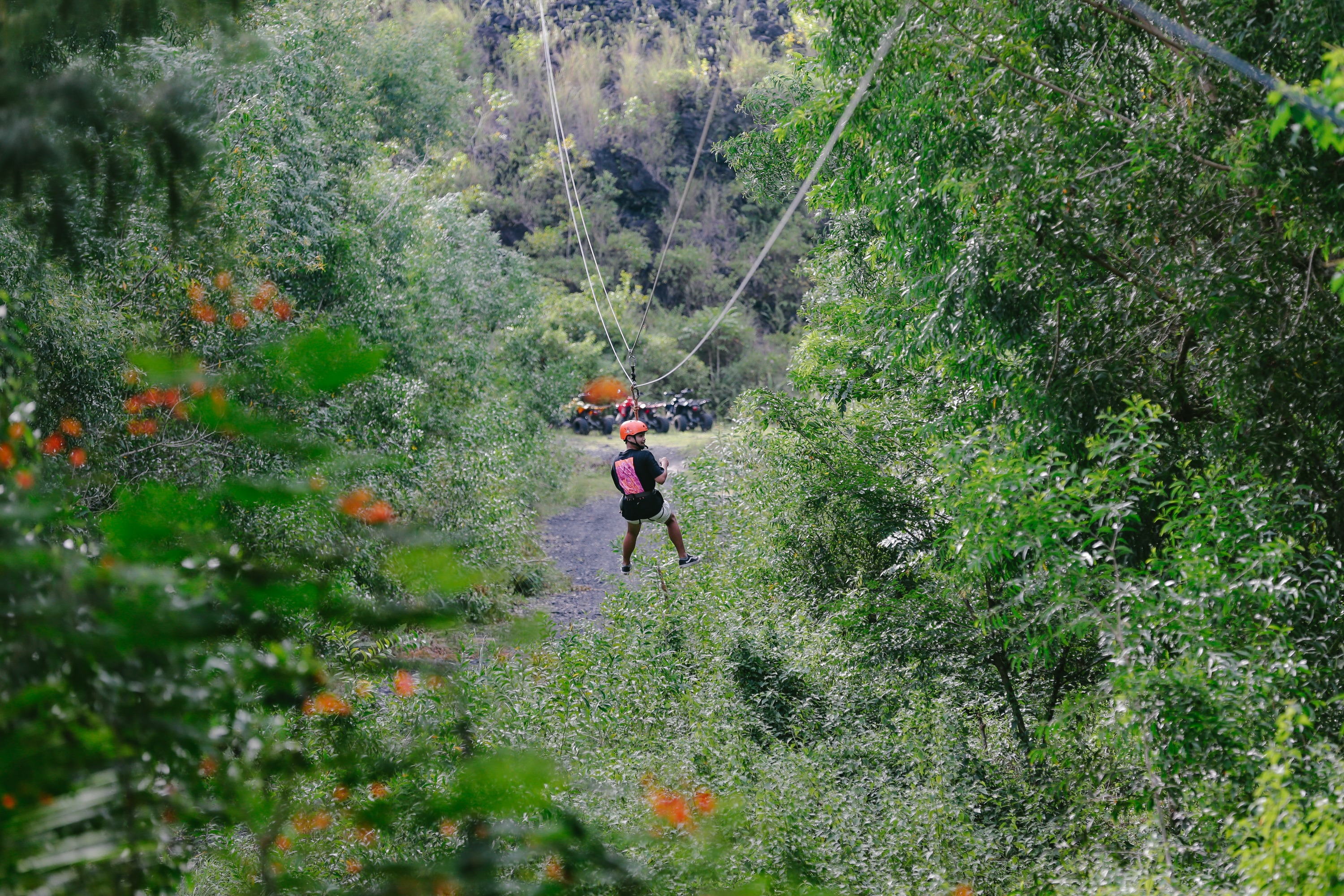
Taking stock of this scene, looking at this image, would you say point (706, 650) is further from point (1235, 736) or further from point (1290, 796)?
point (1290, 796)

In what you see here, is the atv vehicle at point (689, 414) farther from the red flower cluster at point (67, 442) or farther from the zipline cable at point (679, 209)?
the red flower cluster at point (67, 442)

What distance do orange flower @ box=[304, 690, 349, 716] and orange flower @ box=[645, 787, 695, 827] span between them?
2.60 m

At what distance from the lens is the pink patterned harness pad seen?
9.02m

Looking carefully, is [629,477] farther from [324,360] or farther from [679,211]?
[324,360]

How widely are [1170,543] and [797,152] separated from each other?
4.26 m

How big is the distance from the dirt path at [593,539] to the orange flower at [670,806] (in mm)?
2020

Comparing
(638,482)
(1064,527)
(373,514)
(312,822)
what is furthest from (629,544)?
(312,822)

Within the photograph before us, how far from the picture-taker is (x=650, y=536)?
12672 millimetres

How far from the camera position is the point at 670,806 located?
193 inches

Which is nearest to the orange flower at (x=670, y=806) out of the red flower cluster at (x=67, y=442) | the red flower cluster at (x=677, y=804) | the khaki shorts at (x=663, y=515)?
the red flower cluster at (x=677, y=804)

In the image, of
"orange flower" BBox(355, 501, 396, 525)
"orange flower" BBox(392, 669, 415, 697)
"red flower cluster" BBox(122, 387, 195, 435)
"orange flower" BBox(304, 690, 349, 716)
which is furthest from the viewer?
"red flower cluster" BBox(122, 387, 195, 435)

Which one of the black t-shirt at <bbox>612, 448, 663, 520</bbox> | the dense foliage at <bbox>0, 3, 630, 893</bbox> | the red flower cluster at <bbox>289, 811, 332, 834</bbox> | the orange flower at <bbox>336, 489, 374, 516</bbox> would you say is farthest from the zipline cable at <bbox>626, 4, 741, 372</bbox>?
the red flower cluster at <bbox>289, 811, 332, 834</bbox>

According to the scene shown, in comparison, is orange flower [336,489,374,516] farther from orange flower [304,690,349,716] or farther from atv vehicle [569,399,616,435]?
atv vehicle [569,399,616,435]

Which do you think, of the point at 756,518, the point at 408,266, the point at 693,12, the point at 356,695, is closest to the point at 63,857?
the point at 356,695
